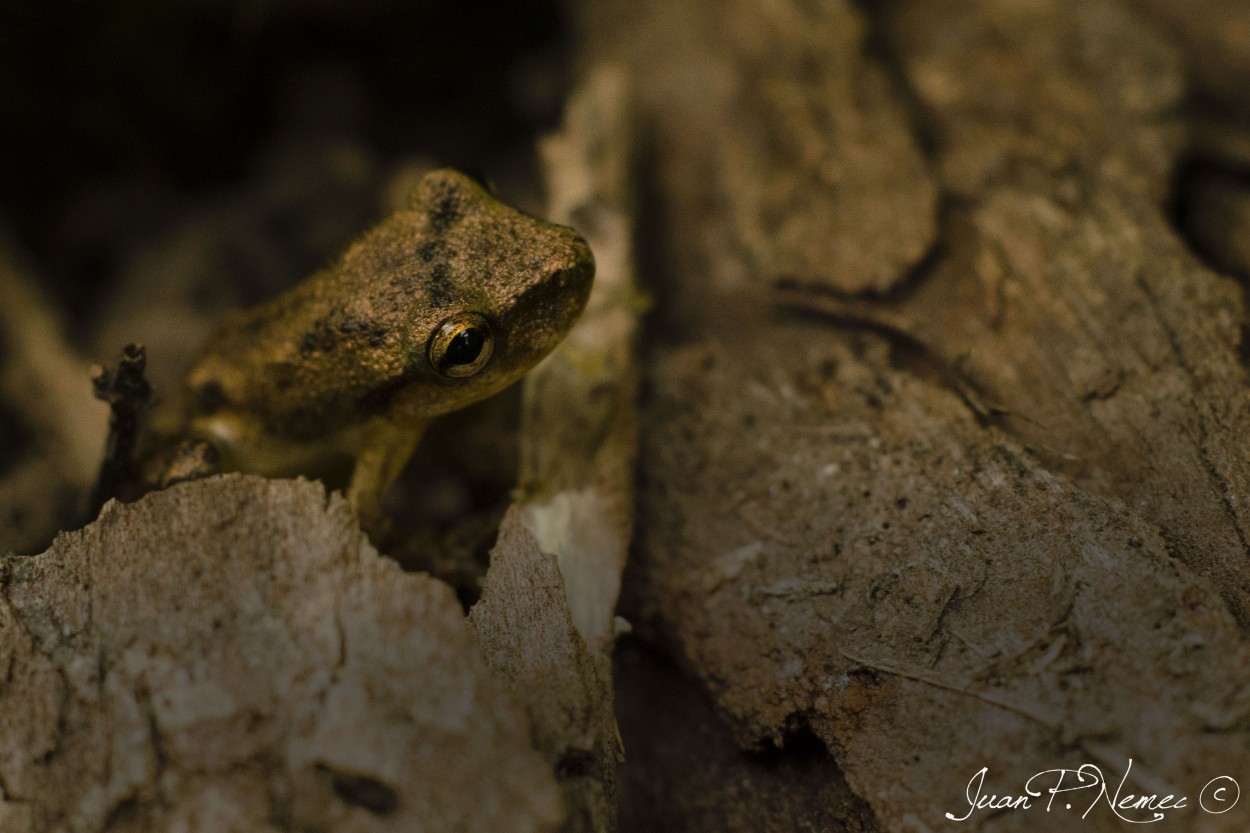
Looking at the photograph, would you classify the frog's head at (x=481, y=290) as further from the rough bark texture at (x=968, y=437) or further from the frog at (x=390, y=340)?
the rough bark texture at (x=968, y=437)

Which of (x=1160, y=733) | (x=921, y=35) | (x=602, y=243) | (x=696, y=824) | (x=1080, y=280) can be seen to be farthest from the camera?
(x=921, y=35)

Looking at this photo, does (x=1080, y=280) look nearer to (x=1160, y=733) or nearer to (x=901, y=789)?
(x=1160, y=733)

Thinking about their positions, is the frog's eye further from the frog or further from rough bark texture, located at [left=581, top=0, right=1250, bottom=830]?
rough bark texture, located at [left=581, top=0, right=1250, bottom=830]

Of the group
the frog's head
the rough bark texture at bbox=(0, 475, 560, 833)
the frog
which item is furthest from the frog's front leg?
the rough bark texture at bbox=(0, 475, 560, 833)

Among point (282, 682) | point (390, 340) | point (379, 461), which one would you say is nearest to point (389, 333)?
point (390, 340)

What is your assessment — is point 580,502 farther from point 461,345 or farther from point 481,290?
point 481,290

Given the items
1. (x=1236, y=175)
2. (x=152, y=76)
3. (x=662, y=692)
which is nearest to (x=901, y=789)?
(x=662, y=692)
